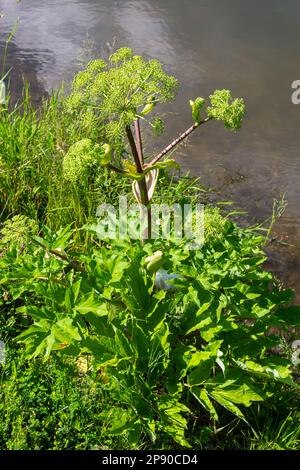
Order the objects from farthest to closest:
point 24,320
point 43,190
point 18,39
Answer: point 18,39
point 43,190
point 24,320

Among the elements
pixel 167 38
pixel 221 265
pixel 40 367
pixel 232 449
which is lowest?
pixel 232 449

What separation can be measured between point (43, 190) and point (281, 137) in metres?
2.45

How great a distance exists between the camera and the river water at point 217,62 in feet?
14.9

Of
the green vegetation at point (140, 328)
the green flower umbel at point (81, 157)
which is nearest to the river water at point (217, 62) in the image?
the green vegetation at point (140, 328)

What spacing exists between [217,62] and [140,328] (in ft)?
14.7

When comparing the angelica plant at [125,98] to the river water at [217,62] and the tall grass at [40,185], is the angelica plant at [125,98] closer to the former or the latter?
the tall grass at [40,185]

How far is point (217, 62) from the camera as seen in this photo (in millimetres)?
6070

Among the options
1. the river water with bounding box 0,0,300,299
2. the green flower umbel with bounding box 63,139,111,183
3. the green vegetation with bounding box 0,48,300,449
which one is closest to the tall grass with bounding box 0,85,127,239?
the river water with bounding box 0,0,300,299

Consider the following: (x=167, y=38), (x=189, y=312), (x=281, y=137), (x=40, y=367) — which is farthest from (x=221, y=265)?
(x=167, y=38)

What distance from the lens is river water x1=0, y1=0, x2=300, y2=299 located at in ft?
14.9

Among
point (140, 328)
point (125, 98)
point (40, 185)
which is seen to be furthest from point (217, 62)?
point (140, 328)

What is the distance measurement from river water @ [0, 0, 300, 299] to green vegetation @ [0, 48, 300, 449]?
1.40 m

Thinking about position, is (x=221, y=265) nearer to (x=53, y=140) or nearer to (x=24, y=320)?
(x=24, y=320)
